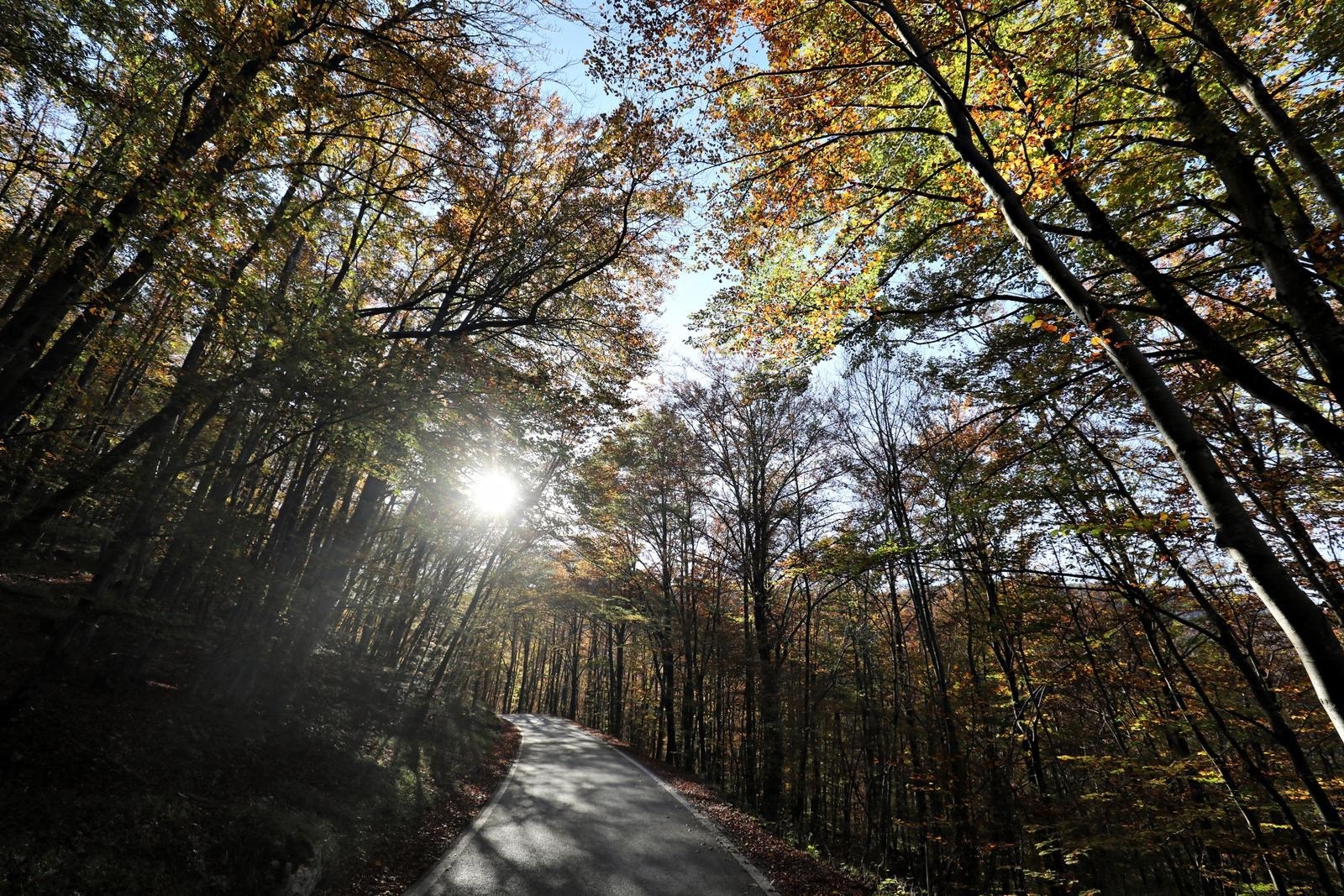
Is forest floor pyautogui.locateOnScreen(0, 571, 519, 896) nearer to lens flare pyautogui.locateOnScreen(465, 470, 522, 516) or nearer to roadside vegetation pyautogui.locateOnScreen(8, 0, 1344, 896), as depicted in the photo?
roadside vegetation pyautogui.locateOnScreen(8, 0, 1344, 896)

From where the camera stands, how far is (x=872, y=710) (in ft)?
44.8

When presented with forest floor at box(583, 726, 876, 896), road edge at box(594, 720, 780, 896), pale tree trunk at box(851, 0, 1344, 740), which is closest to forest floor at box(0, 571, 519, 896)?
road edge at box(594, 720, 780, 896)

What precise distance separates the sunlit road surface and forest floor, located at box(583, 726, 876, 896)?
0.42 meters

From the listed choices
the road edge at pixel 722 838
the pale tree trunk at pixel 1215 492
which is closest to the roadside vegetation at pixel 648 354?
the pale tree trunk at pixel 1215 492

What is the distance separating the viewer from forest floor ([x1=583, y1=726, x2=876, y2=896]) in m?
6.58

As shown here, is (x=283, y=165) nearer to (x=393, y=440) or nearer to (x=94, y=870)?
(x=393, y=440)

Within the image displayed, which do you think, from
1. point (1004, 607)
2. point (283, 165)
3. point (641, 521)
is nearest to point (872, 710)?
point (1004, 607)

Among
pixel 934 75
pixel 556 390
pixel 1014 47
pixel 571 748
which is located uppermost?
pixel 1014 47

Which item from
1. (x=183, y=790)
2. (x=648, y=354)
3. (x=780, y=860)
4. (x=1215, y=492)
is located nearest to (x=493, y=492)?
(x=648, y=354)

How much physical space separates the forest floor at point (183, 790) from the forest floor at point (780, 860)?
4.75 metres

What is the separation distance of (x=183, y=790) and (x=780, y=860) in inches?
322

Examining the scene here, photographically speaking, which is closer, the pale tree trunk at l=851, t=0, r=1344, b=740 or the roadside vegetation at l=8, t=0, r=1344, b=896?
the pale tree trunk at l=851, t=0, r=1344, b=740

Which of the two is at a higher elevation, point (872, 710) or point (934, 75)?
point (934, 75)

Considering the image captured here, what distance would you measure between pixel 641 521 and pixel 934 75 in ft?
54.8
